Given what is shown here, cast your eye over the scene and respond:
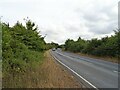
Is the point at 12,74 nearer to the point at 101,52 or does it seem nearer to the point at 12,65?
the point at 12,65

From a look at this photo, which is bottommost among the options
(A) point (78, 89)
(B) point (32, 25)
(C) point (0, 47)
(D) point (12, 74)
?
(A) point (78, 89)

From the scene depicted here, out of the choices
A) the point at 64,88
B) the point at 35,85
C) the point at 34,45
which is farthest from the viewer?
the point at 34,45

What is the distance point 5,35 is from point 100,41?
4240 centimetres

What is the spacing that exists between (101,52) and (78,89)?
3538 centimetres

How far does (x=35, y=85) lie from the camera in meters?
10.7

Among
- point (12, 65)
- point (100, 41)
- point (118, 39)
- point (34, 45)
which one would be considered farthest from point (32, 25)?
point (100, 41)

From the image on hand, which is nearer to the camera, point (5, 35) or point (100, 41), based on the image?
point (5, 35)

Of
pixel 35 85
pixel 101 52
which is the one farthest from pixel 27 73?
pixel 101 52

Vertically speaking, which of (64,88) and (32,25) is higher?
(32,25)

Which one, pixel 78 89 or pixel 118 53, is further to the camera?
pixel 118 53

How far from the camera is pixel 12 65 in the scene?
12.7 m

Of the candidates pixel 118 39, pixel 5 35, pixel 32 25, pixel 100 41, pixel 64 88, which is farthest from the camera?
pixel 100 41

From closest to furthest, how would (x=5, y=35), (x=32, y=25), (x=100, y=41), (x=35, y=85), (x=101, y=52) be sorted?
(x=35, y=85) → (x=5, y=35) → (x=32, y=25) → (x=101, y=52) → (x=100, y=41)

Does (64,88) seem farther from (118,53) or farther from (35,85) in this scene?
(118,53)
